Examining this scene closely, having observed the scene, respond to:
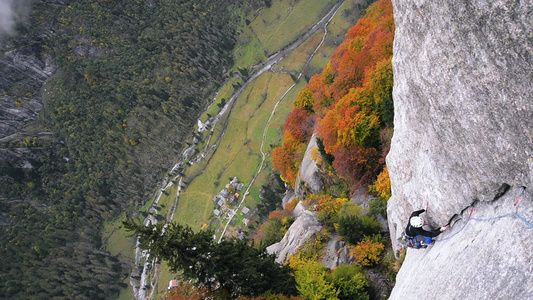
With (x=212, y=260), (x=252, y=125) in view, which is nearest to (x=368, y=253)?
(x=212, y=260)

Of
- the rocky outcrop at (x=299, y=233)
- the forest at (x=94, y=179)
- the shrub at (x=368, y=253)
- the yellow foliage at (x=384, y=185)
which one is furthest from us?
the forest at (x=94, y=179)

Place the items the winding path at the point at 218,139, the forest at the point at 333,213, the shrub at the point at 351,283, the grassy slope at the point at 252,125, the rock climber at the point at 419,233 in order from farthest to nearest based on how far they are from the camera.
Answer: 1. the winding path at the point at 218,139
2. the grassy slope at the point at 252,125
3. the shrub at the point at 351,283
4. the forest at the point at 333,213
5. the rock climber at the point at 419,233

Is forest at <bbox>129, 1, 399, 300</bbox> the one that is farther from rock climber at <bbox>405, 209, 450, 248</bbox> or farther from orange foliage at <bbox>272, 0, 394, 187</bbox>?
rock climber at <bbox>405, 209, 450, 248</bbox>

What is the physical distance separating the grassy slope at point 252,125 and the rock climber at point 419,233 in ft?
353

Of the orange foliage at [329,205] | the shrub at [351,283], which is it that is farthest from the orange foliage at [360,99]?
the shrub at [351,283]

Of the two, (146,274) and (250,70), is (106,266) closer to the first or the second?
(146,274)

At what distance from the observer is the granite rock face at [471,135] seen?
403 inches

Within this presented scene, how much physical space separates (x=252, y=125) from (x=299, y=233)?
111495 mm

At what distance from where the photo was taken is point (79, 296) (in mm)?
148125

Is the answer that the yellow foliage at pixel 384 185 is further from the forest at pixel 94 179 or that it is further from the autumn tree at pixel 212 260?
the forest at pixel 94 179

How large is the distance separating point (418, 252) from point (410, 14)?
14767mm

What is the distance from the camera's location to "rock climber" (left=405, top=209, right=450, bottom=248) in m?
17.4

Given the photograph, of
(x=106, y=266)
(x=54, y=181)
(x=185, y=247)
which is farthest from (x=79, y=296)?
(x=185, y=247)

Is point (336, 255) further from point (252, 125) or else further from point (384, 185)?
point (252, 125)
